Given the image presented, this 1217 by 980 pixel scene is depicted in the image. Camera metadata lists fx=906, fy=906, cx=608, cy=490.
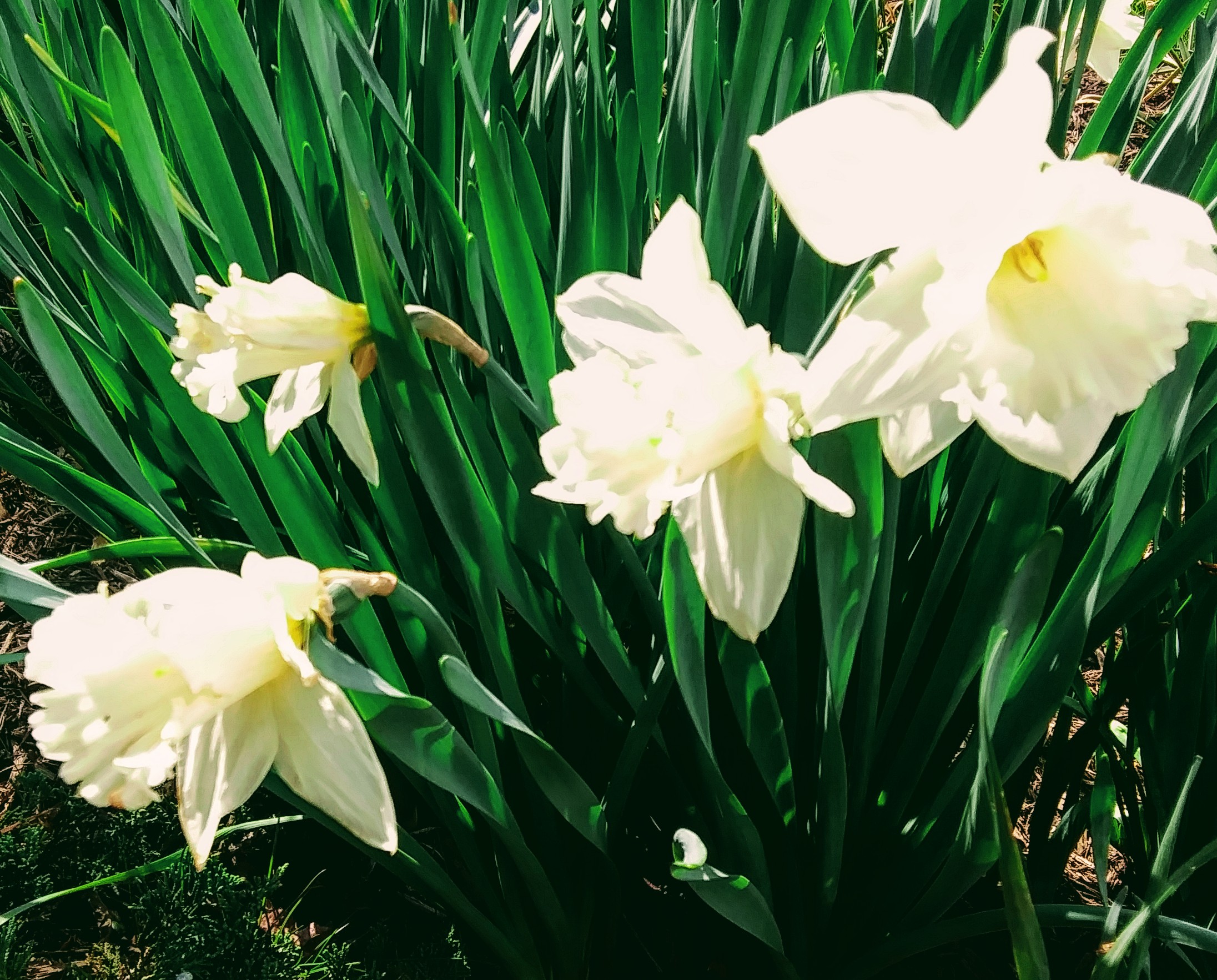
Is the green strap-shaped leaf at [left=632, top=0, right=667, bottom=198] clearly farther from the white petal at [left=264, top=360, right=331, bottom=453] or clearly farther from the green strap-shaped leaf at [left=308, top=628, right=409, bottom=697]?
the green strap-shaped leaf at [left=308, top=628, right=409, bottom=697]

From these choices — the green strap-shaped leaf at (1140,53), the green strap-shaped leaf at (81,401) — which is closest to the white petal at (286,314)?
the green strap-shaped leaf at (81,401)

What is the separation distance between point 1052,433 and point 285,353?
1.72ft

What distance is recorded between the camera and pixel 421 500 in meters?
1.05

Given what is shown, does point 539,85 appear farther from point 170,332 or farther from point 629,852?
point 629,852

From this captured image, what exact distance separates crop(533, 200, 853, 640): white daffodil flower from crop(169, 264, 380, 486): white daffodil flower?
19 centimetres

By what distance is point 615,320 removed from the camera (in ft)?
1.94

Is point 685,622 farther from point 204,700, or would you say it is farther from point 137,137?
point 137,137

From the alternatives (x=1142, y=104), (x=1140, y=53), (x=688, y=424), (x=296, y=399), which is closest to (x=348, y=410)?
(x=296, y=399)

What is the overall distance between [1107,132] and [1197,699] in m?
0.60

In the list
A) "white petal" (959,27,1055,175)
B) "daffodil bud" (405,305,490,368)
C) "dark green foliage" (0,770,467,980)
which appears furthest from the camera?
"dark green foliage" (0,770,467,980)

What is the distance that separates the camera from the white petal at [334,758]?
1.82 feet

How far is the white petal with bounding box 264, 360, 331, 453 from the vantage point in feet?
2.24

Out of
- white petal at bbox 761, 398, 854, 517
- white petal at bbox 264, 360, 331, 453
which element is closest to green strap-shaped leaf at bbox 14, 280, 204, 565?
white petal at bbox 264, 360, 331, 453

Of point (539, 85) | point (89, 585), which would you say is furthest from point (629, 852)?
point (89, 585)
